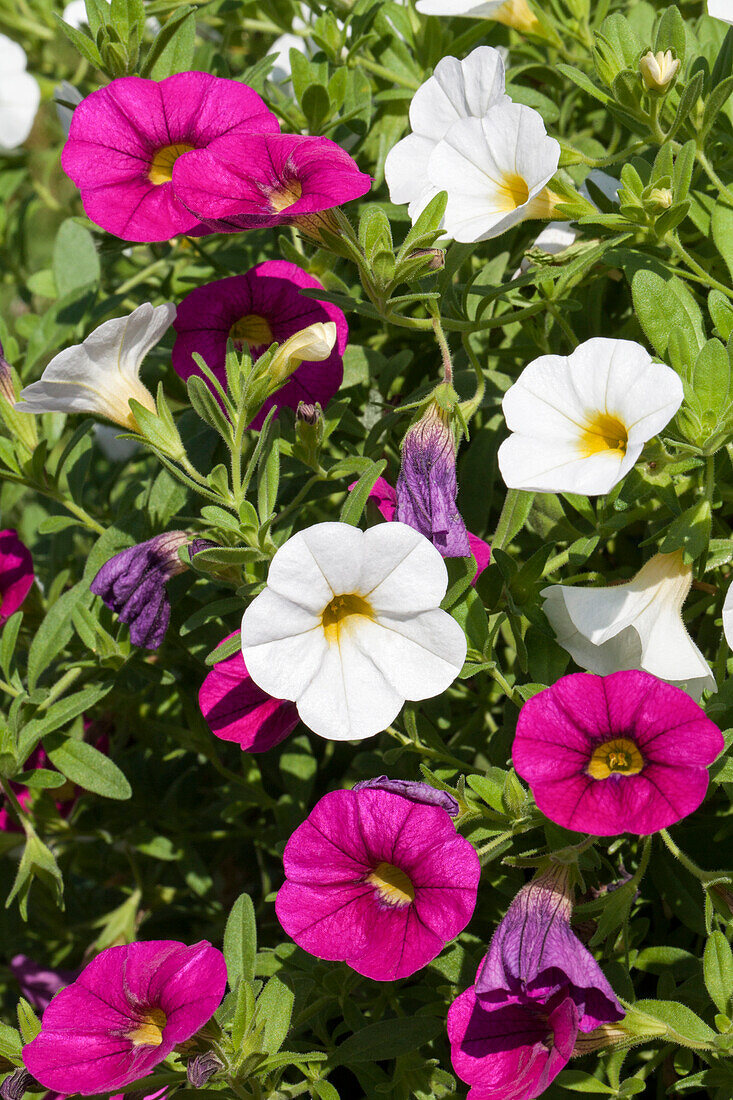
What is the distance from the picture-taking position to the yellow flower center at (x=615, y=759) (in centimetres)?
80

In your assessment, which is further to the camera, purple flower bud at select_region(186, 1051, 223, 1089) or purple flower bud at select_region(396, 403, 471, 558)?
purple flower bud at select_region(396, 403, 471, 558)

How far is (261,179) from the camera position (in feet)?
3.12

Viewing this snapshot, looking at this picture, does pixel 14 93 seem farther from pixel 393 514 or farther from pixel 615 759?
pixel 615 759

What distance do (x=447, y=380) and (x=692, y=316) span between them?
0.25m

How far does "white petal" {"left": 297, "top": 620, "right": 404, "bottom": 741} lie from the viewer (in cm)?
82

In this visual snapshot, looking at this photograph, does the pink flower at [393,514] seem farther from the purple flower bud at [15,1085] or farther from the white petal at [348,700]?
the purple flower bud at [15,1085]

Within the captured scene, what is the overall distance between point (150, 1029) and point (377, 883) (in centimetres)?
23

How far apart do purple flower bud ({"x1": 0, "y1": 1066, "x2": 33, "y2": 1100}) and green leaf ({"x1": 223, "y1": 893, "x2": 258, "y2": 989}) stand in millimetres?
199

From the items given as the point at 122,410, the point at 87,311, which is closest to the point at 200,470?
the point at 122,410

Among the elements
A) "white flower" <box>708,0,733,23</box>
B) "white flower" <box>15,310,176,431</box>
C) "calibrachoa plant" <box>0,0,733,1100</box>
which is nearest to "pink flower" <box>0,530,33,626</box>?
"calibrachoa plant" <box>0,0,733,1100</box>

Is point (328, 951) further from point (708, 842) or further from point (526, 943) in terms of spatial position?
point (708, 842)

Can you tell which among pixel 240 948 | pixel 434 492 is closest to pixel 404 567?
pixel 434 492

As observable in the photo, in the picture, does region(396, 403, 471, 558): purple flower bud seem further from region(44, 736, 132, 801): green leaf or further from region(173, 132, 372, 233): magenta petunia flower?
region(44, 736, 132, 801): green leaf

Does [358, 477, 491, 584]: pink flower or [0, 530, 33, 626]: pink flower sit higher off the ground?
[358, 477, 491, 584]: pink flower
